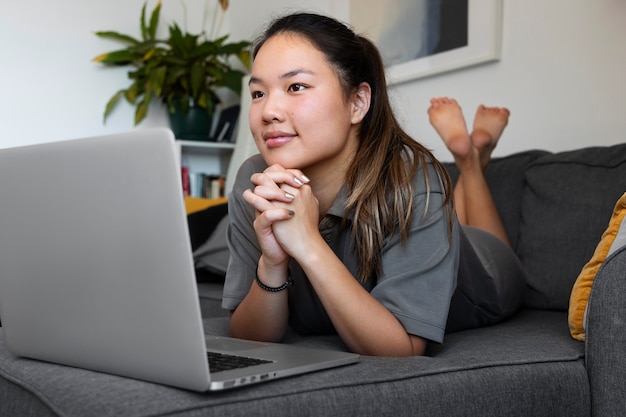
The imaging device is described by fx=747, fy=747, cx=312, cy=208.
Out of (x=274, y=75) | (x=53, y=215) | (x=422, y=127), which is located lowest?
(x=422, y=127)

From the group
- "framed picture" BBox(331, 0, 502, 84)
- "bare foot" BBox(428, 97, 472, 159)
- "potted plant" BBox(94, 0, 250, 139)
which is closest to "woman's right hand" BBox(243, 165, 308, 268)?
"bare foot" BBox(428, 97, 472, 159)

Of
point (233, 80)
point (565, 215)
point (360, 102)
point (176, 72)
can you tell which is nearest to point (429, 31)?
point (565, 215)

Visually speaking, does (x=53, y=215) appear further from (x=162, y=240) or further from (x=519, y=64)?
(x=519, y=64)

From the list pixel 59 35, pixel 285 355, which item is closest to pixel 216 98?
pixel 59 35

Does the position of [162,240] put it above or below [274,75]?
below

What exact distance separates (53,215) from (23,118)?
3.08 m

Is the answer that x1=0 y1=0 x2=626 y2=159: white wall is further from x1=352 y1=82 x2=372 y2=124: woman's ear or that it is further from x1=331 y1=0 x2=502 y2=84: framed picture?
x1=352 y1=82 x2=372 y2=124: woman's ear

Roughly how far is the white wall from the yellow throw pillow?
566mm

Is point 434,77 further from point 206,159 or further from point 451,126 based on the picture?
point 206,159

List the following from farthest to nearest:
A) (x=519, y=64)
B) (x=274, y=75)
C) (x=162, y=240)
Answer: (x=519, y=64) < (x=274, y=75) < (x=162, y=240)

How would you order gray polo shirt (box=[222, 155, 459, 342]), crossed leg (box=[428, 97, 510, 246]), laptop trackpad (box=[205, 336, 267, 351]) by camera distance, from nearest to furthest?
laptop trackpad (box=[205, 336, 267, 351]), gray polo shirt (box=[222, 155, 459, 342]), crossed leg (box=[428, 97, 510, 246])

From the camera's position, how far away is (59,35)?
384cm

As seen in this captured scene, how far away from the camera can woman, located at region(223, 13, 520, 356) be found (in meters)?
1.14

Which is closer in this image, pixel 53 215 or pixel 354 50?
pixel 53 215
